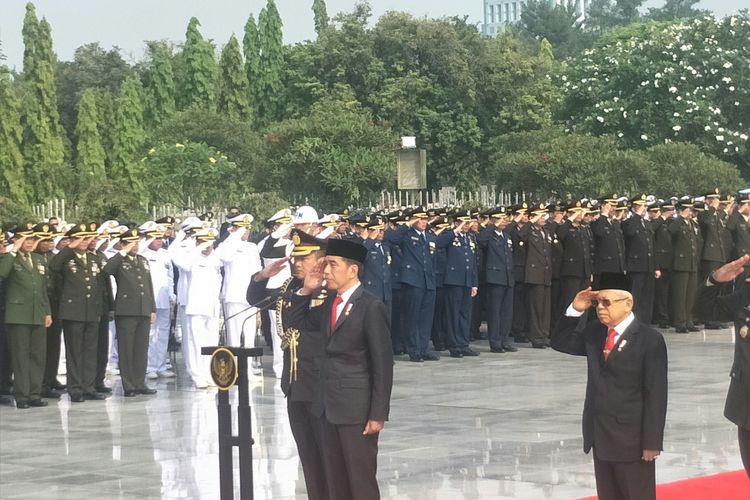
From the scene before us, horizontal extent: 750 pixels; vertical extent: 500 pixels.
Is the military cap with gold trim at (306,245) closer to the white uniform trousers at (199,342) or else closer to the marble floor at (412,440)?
the marble floor at (412,440)

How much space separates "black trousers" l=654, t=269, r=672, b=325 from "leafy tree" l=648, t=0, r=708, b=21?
286 feet

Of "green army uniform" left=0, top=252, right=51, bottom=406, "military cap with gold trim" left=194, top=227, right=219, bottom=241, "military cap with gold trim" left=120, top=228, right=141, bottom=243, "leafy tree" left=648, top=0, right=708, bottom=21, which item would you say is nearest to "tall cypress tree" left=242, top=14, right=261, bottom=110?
"military cap with gold trim" left=194, top=227, right=219, bottom=241

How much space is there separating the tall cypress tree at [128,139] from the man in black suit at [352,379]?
1364 inches

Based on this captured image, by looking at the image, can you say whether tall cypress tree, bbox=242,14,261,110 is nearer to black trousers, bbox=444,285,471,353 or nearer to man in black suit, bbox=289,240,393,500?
black trousers, bbox=444,285,471,353

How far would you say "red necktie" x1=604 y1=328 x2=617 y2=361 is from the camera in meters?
7.70

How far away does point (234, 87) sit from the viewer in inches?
2069

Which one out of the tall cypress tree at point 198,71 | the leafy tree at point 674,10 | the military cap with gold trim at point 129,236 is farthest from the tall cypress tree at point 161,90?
the leafy tree at point 674,10

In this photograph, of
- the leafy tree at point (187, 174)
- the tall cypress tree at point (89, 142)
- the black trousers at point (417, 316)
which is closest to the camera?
the black trousers at point (417, 316)

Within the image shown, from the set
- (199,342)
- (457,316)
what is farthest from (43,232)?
(457,316)

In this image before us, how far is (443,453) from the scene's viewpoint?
1178 centimetres

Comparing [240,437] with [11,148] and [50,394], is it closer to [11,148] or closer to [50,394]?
[50,394]

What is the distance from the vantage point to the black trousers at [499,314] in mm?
20156

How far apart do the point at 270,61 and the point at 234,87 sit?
2612mm

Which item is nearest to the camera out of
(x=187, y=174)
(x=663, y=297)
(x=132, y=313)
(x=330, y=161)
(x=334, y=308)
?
(x=334, y=308)
